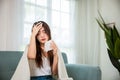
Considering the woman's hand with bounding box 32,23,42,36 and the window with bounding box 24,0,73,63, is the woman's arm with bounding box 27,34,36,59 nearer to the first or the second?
the woman's hand with bounding box 32,23,42,36

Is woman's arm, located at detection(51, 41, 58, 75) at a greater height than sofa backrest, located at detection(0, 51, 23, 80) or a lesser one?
greater

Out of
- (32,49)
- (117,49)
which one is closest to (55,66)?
(32,49)

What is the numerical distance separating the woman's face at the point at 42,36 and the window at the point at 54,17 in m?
0.99

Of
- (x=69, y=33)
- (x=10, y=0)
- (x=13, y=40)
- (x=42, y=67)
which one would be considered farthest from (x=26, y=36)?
(x=42, y=67)

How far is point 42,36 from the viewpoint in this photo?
4.41 feet

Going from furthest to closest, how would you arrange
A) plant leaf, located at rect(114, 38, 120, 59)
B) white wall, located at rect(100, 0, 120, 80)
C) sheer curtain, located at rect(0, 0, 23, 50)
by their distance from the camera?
white wall, located at rect(100, 0, 120, 80) → plant leaf, located at rect(114, 38, 120, 59) → sheer curtain, located at rect(0, 0, 23, 50)

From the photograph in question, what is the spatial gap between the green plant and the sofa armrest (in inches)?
32.1

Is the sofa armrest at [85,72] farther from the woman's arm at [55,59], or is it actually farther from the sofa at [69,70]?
→ the woman's arm at [55,59]

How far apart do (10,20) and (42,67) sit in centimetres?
98

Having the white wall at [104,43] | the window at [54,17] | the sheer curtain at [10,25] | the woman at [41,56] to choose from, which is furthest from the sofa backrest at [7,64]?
the white wall at [104,43]

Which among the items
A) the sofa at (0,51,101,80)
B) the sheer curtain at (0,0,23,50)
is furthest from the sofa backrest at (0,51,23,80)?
the sheer curtain at (0,0,23,50)

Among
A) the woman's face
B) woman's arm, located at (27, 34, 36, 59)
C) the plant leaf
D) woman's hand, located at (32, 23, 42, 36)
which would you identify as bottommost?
the plant leaf

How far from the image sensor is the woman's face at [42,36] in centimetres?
134

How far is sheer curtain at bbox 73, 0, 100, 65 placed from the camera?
9.57 ft
